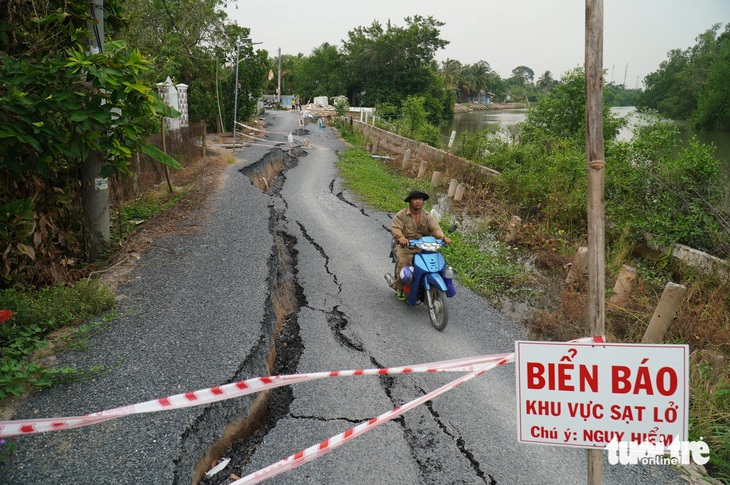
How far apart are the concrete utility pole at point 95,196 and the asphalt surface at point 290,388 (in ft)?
2.50

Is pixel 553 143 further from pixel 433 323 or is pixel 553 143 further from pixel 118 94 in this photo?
pixel 118 94

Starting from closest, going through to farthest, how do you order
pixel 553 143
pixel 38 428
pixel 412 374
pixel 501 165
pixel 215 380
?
pixel 38 428, pixel 215 380, pixel 412 374, pixel 553 143, pixel 501 165

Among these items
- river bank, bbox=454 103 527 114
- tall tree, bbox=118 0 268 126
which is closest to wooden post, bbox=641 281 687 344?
tall tree, bbox=118 0 268 126

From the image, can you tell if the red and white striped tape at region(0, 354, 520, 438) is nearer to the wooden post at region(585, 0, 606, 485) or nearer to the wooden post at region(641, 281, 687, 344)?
Result: the wooden post at region(585, 0, 606, 485)

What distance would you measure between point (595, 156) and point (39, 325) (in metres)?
4.78

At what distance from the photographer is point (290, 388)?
4438 millimetres

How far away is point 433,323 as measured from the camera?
19.2ft

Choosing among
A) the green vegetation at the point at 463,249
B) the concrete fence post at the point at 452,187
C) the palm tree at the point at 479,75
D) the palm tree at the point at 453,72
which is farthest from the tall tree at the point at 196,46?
the palm tree at the point at 479,75

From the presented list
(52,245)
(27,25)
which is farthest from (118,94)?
(52,245)

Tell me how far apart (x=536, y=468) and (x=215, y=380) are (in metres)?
2.49

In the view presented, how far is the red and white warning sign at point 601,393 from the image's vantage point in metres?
2.09

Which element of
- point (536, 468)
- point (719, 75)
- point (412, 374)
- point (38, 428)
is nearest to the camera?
point (38, 428)

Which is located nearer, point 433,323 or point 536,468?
point 536,468

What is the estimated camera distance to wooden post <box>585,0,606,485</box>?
2.44 metres
